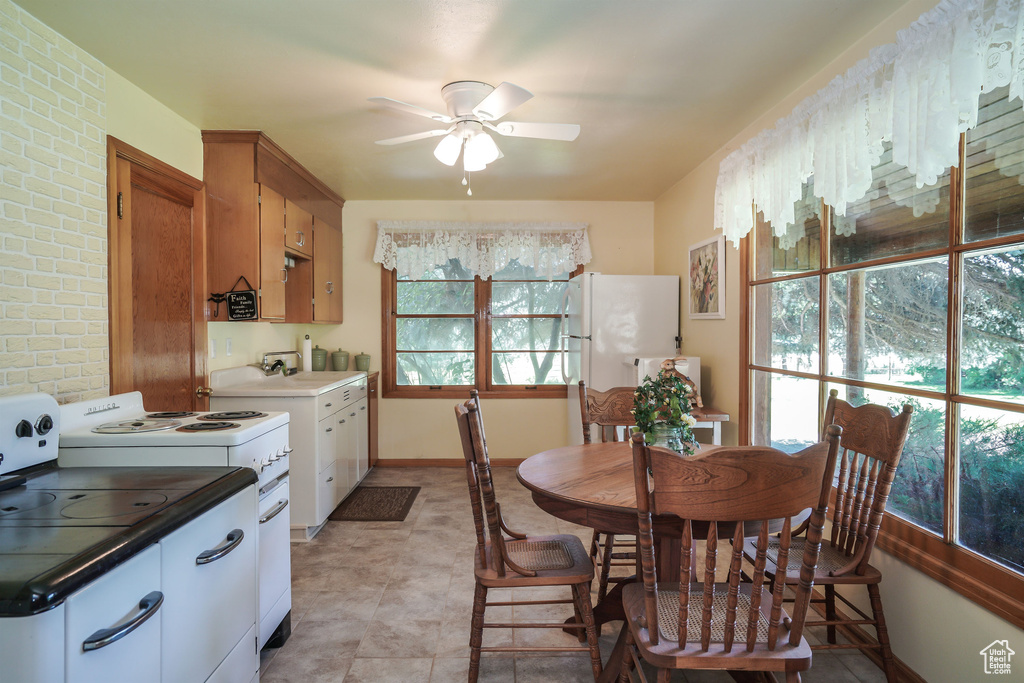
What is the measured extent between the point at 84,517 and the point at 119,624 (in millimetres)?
291

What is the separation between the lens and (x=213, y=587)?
58.7 inches

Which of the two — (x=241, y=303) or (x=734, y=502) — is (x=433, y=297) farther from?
(x=734, y=502)

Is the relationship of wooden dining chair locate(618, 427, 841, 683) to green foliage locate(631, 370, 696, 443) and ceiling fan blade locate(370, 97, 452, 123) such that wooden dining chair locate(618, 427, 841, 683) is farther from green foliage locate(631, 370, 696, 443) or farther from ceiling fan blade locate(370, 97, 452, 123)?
ceiling fan blade locate(370, 97, 452, 123)

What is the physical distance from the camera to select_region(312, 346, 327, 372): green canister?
15.1 feet

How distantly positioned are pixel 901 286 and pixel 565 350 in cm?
295

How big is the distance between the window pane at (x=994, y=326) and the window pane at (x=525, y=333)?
3.45m

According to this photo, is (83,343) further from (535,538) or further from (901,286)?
(901,286)

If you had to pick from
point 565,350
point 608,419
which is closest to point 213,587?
point 608,419

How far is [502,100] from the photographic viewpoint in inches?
83.4

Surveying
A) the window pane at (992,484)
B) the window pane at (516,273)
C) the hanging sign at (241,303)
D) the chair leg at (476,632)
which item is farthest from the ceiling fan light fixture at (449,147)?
the window pane at (516,273)

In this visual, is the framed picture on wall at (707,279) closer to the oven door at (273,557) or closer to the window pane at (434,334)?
the window pane at (434,334)

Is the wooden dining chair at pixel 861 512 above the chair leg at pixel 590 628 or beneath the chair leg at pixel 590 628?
above

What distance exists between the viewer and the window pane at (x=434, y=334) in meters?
4.95

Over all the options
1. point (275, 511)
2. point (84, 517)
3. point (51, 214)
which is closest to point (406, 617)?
point (275, 511)
